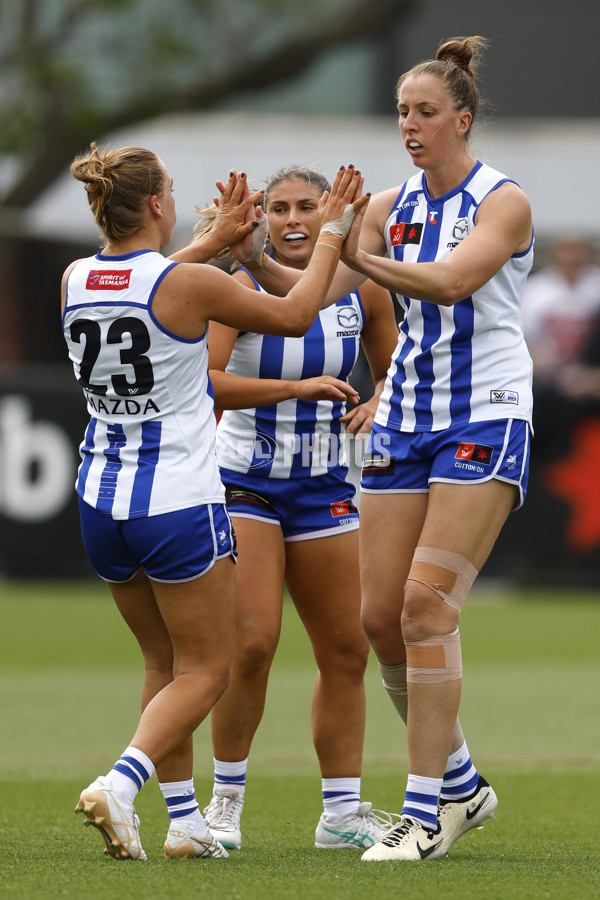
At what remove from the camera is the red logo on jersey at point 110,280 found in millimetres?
4316

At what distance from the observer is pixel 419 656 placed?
4.52m

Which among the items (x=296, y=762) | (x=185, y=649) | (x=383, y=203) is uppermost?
(x=383, y=203)

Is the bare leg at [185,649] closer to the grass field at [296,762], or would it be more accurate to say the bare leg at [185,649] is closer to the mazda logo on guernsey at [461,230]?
the grass field at [296,762]

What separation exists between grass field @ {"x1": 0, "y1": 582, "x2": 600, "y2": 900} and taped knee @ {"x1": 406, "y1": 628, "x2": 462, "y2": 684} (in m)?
0.56

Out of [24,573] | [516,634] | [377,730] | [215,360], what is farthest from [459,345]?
[24,573]

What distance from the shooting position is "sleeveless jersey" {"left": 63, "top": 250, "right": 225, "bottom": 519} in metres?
4.30

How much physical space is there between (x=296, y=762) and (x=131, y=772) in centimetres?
284

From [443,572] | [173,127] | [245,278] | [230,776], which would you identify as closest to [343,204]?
[245,278]

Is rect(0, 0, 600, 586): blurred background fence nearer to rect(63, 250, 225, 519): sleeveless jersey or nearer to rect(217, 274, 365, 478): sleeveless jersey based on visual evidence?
rect(217, 274, 365, 478): sleeveless jersey

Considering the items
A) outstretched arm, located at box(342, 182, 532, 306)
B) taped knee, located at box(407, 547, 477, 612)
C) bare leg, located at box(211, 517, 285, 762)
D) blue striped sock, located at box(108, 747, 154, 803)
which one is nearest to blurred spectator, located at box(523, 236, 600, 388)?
bare leg, located at box(211, 517, 285, 762)

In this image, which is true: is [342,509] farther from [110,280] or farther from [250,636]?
[110,280]

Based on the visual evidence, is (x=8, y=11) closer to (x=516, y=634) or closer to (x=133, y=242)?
(x=516, y=634)

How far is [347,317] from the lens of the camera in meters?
5.44

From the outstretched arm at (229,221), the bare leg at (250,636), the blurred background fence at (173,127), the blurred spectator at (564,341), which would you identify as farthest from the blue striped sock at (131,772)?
the blurred background fence at (173,127)
